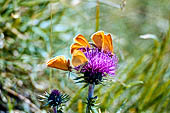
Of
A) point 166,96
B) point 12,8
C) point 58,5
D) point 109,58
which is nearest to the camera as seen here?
point 109,58

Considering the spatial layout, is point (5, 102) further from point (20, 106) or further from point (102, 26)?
point (102, 26)

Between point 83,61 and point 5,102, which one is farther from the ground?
point 83,61

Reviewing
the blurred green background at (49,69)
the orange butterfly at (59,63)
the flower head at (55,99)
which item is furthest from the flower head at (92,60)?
the blurred green background at (49,69)

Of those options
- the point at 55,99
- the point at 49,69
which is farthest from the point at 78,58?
the point at 49,69

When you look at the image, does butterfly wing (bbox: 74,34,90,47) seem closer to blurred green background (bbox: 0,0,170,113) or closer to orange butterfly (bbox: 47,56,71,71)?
orange butterfly (bbox: 47,56,71,71)

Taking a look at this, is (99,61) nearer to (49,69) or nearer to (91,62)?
(91,62)

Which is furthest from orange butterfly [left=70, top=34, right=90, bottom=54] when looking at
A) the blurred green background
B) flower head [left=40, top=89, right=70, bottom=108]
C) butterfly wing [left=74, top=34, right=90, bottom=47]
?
the blurred green background

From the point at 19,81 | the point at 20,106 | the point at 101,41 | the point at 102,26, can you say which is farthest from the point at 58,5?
the point at 101,41
